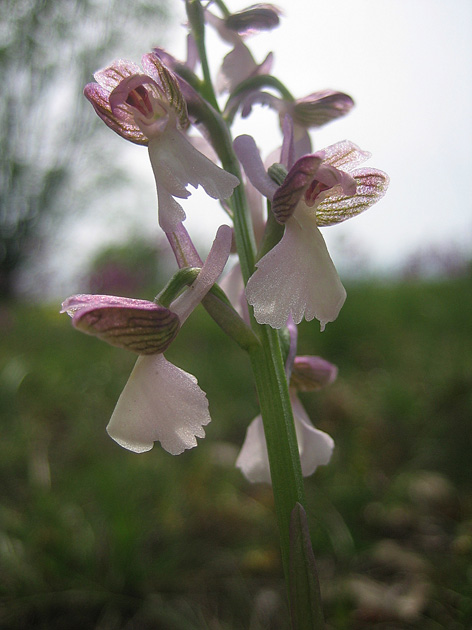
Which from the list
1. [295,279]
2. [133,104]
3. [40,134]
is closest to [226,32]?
[133,104]

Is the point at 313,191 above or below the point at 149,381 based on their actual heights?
above

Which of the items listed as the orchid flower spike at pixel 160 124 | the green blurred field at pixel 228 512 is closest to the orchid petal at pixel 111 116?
the orchid flower spike at pixel 160 124

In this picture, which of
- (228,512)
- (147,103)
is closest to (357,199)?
(147,103)

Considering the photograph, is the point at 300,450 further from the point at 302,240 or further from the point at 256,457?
the point at 302,240

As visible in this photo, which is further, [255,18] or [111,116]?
[255,18]

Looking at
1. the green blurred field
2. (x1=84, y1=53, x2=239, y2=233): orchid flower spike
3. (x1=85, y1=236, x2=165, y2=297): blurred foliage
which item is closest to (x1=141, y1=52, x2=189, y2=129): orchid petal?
(x1=84, y1=53, x2=239, y2=233): orchid flower spike

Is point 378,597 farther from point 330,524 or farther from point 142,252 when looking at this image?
point 142,252
